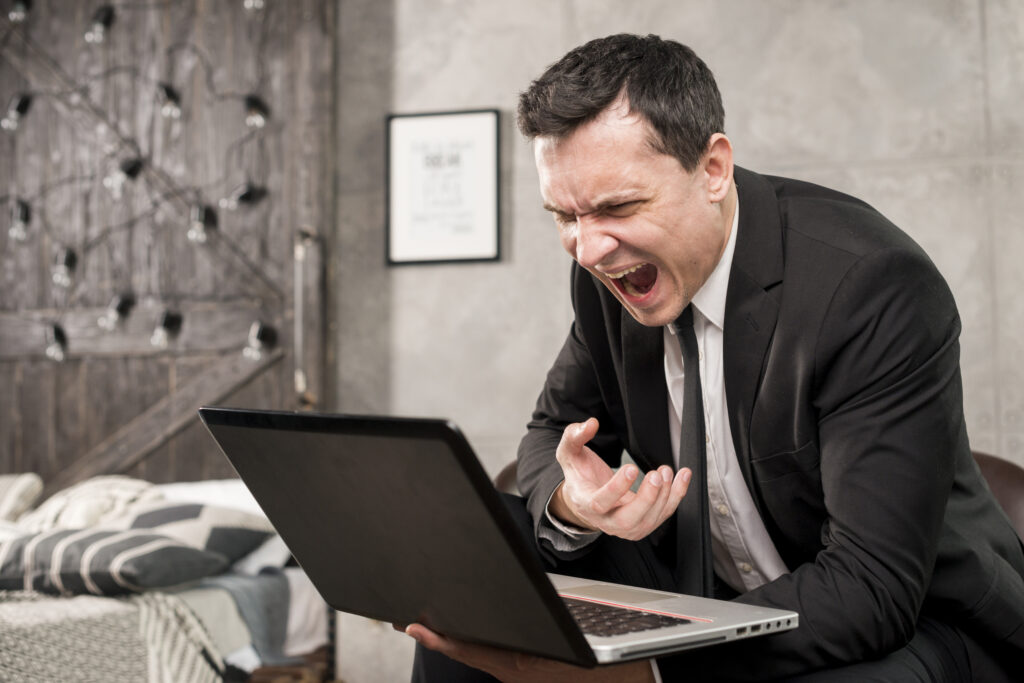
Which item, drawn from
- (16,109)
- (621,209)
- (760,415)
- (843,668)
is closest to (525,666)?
(843,668)

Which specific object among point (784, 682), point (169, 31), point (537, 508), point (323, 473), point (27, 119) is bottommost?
point (784, 682)

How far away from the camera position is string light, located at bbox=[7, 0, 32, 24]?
11.9 ft

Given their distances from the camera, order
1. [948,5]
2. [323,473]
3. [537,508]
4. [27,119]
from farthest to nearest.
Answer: [27,119] → [948,5] → [537,508] → [323,473]

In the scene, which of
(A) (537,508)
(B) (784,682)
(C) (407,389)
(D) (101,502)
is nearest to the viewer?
(B) (784,682)

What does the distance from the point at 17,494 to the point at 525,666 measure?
260cm

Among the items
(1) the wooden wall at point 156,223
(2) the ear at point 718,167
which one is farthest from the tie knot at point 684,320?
(1) the wooden wall at point 156,223

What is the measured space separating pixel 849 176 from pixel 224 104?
208 centimetres

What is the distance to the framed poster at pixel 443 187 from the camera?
3.33 metres

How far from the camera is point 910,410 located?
47.1 inches

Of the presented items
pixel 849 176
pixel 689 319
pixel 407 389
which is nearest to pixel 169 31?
pixel 407 389

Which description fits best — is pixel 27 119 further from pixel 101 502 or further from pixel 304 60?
pixel 101 502

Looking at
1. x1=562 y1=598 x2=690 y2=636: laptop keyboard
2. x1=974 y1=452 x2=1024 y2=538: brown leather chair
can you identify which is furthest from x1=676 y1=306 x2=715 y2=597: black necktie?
x1=974 y1=452 x2=1024 y2=538: brown leather chair

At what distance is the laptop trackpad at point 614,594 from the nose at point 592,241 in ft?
1.38

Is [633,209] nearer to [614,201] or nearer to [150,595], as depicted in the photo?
[614,201]
